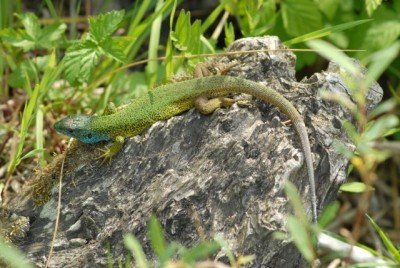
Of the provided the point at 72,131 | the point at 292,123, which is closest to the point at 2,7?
the point at 72,131

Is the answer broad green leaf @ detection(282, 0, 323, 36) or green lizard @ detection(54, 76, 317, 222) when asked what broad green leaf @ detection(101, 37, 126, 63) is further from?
broad green leaf @ detection(282, 0, 323, 36)

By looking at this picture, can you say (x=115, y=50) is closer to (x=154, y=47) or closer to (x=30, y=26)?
(x=154, y=47)

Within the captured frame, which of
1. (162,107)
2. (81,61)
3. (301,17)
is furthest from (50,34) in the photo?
(301,17)

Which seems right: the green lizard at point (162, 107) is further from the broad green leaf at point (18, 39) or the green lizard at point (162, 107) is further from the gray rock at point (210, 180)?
the broad green leaf at point (18, 39)

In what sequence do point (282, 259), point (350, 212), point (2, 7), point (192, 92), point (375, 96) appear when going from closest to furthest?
point (282, 259)
point (375, 96)
point (192, 92)
point (2, 7)
point (350, 212)

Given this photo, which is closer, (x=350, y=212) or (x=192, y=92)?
(x=192, y=92)

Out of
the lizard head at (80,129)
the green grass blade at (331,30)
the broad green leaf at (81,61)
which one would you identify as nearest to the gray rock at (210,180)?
the lizard head at (80,129)

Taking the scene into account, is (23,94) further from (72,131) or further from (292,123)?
(292,123)

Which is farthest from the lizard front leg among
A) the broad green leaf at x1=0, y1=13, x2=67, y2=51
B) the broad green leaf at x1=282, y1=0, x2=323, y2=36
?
the broad green leaf at x1=282, y1=0, x2=323, y2=36
